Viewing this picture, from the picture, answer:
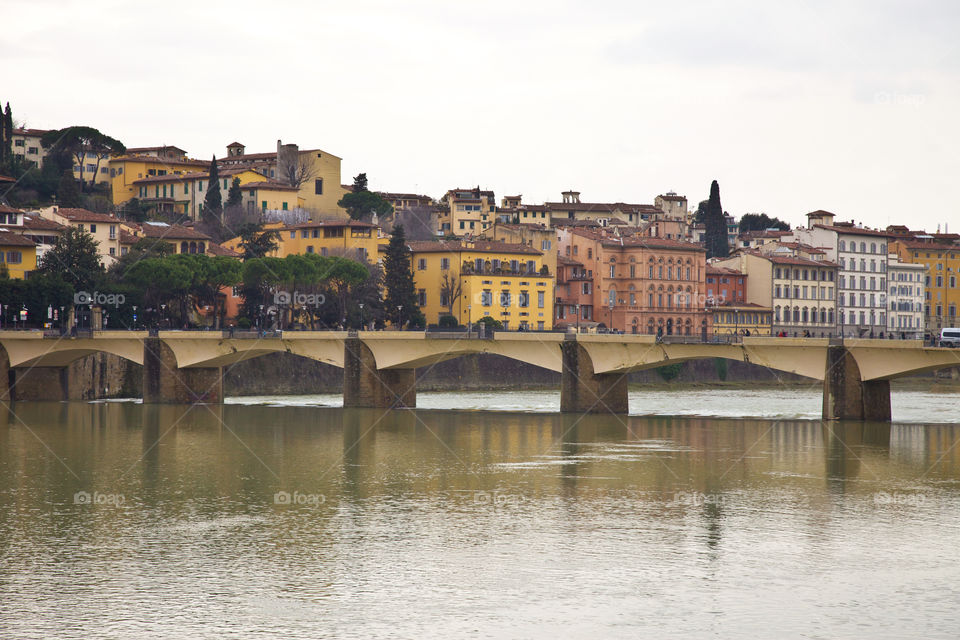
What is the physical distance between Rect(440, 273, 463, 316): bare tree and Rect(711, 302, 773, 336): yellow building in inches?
949

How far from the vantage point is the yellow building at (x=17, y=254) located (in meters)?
88.9

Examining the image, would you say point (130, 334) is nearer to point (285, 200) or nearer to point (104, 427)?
point (104, 427)

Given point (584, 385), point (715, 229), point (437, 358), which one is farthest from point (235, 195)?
point (584, 385)

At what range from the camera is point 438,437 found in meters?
53.6

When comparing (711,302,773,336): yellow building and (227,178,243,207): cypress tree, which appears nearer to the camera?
(711,302,773,336): yellow building

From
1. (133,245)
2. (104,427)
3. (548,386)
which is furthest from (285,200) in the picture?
(104,427)

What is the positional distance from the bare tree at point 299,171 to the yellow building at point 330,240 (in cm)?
2301

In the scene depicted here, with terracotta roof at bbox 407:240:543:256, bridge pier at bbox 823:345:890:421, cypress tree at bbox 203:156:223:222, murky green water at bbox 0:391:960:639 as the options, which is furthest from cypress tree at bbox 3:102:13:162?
bridge pier at bbox 823:345:890:421

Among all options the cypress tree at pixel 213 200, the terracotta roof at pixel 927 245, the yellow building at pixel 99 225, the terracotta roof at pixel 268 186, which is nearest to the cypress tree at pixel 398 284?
the yellow building at pixel 99 225

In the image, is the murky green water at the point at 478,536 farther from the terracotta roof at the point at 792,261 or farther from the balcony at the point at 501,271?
the terracotta roof at the point at 792,261

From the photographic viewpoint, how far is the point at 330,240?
113938 millimetres

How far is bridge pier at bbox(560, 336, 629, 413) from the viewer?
214 feet

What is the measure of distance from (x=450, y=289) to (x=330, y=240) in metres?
12.1

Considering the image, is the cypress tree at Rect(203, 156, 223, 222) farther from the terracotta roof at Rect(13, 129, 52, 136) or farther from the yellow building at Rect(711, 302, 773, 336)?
the yellow building at Rect(711, 302, 773, 336)
